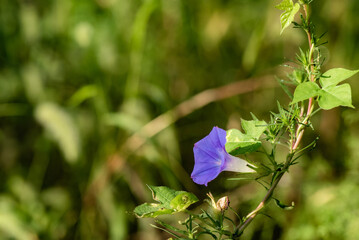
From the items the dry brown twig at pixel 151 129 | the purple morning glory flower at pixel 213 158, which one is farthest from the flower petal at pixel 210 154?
the dry brown twig at pixel 151 129

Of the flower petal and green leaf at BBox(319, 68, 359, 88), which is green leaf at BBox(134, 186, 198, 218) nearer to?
the flower petal

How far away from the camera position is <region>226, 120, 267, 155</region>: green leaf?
0.61 m

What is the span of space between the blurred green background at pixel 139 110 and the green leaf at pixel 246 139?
3.20 feet

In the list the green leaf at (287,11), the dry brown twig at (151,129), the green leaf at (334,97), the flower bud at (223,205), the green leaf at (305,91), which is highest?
the green leaf at (287,11)

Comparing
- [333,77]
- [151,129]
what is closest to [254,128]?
[333,77]

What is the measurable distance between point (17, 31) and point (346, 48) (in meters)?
1.67

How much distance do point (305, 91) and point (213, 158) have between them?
0.20 metres

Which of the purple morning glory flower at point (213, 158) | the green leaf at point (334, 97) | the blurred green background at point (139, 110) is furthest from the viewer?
the blurred green background at point (139, 110)

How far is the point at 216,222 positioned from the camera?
0.64 meters

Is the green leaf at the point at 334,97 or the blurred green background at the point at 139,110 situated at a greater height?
the green leaf at the point at 334,97

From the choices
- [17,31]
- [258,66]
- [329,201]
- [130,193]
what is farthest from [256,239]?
[17,31]

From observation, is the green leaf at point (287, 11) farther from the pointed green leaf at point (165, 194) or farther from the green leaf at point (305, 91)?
the pointed green leaf at point (165, 194)

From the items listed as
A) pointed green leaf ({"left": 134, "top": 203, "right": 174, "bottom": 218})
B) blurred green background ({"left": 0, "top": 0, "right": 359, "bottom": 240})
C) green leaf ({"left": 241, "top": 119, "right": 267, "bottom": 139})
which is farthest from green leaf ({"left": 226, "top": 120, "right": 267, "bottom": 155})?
blurred green background ({"left": 0, "top": 0, "right": 359, "bottom": 240})

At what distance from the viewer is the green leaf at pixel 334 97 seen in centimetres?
55
